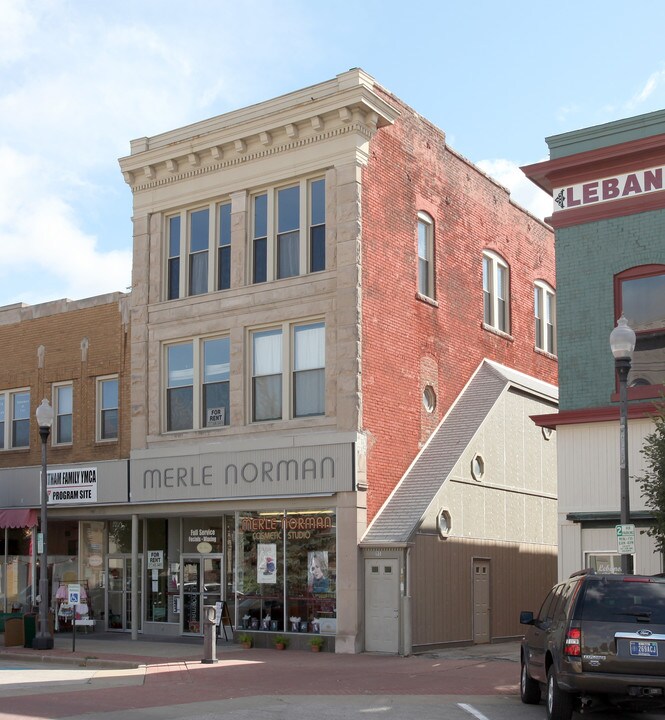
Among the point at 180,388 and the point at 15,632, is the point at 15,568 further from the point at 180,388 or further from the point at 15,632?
the point at 180,388

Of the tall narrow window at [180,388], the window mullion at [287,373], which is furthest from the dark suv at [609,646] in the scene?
the tall narrow window at [180,388]

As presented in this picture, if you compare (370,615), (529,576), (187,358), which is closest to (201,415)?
(187,358)

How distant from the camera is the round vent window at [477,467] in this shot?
2574 cm

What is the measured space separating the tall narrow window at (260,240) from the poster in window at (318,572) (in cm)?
658

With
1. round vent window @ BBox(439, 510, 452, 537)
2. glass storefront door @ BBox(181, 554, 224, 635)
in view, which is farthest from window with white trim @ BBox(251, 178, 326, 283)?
glass storefront door @ BBox(181, 554, 224, 635)

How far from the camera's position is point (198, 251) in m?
27.3

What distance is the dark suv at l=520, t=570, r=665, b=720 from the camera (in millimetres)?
11781

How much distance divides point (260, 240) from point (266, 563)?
756 centimetres

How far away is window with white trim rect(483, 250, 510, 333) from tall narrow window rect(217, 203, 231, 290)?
25.7 ft

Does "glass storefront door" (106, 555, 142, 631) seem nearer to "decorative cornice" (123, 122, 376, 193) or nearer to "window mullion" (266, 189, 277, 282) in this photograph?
"window mullion" (266, 189, 277, 282)

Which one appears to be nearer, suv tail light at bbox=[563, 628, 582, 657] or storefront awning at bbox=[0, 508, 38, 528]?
suv tail light at bbox=[563, 628, 582, 657]

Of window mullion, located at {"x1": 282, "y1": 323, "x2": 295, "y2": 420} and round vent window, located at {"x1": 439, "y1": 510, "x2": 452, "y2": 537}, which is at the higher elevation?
window mullion, located at {"x1": 282, "y1": 323, "x2": 295, "y2": 420}

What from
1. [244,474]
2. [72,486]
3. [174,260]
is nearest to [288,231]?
[174,260]

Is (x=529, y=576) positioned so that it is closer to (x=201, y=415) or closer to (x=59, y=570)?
(x=201, y=415)
